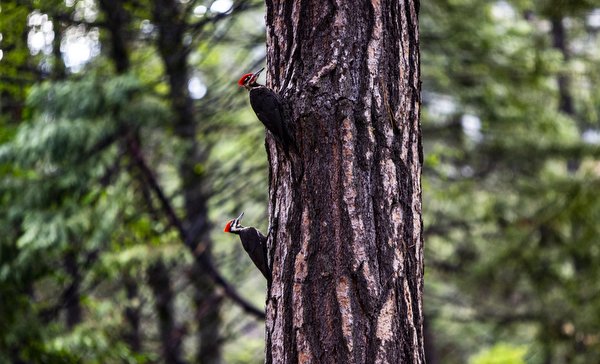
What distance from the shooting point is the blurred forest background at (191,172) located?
19.0ft

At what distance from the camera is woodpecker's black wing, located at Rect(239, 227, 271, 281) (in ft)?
8.03

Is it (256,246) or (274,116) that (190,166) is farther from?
(274,116)

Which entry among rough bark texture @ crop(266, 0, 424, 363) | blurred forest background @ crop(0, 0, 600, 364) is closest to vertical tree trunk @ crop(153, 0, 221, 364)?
blurred forest background @ crop(0, 0, 600, 364)

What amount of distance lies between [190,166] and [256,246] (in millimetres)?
4800

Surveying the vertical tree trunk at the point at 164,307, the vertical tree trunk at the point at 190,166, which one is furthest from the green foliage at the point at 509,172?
the vertical tree trunk at the point at 164,307

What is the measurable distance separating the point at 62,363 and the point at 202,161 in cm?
271

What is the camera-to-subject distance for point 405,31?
2.43m

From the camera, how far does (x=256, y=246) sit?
2.48m

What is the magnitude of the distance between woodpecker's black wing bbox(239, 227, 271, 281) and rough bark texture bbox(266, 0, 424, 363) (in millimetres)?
66

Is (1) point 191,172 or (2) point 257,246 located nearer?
(2) point 257,246

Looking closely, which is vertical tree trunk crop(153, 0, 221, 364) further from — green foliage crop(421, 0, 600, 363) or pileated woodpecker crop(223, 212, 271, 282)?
pileated woodpecker crop(223, 212, 271, 282)

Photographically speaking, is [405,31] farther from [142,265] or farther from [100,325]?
[100,325]

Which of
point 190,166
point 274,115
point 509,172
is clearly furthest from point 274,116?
point 509,172

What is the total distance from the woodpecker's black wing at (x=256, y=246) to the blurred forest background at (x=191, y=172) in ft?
9.88
